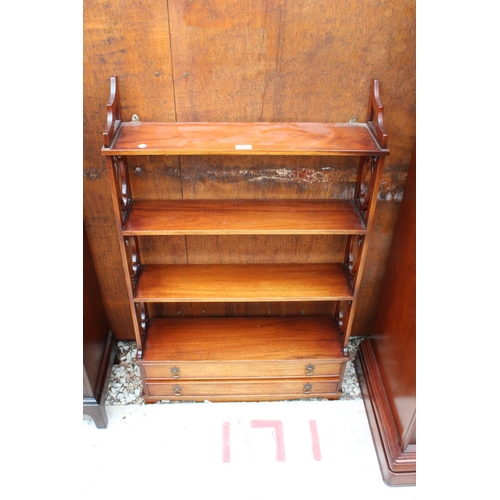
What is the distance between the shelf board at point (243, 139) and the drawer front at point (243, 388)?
3.82ft

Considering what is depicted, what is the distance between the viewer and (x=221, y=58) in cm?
165

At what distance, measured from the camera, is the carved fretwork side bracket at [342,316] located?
213 cm

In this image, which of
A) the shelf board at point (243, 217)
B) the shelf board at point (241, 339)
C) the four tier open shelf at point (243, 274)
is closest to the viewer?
the four tier open shelf at point (243, 274)

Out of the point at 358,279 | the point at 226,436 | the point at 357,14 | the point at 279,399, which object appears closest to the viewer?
the point at 357,14

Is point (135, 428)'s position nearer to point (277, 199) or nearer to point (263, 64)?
point (277, 199)

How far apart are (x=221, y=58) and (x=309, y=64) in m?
0.32

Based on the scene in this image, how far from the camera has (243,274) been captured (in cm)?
211

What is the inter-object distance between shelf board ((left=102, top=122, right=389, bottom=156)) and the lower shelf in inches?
39.1

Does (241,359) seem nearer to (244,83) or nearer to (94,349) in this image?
(94,349)

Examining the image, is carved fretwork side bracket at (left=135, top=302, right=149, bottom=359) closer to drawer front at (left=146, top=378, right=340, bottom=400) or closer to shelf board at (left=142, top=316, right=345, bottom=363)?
shelf board at (left=142, top=316, right=345, bottom=363)

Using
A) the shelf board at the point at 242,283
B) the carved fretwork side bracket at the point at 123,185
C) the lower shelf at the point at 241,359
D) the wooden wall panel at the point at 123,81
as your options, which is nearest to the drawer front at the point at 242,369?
the lower shelf at the point at 241,359

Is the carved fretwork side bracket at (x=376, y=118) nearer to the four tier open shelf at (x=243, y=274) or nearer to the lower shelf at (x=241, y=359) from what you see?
the four tier open shelf at (x=243, y=274)

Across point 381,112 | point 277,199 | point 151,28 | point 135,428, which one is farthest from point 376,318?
point 151,28

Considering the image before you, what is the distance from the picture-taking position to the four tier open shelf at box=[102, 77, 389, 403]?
5.47ft
